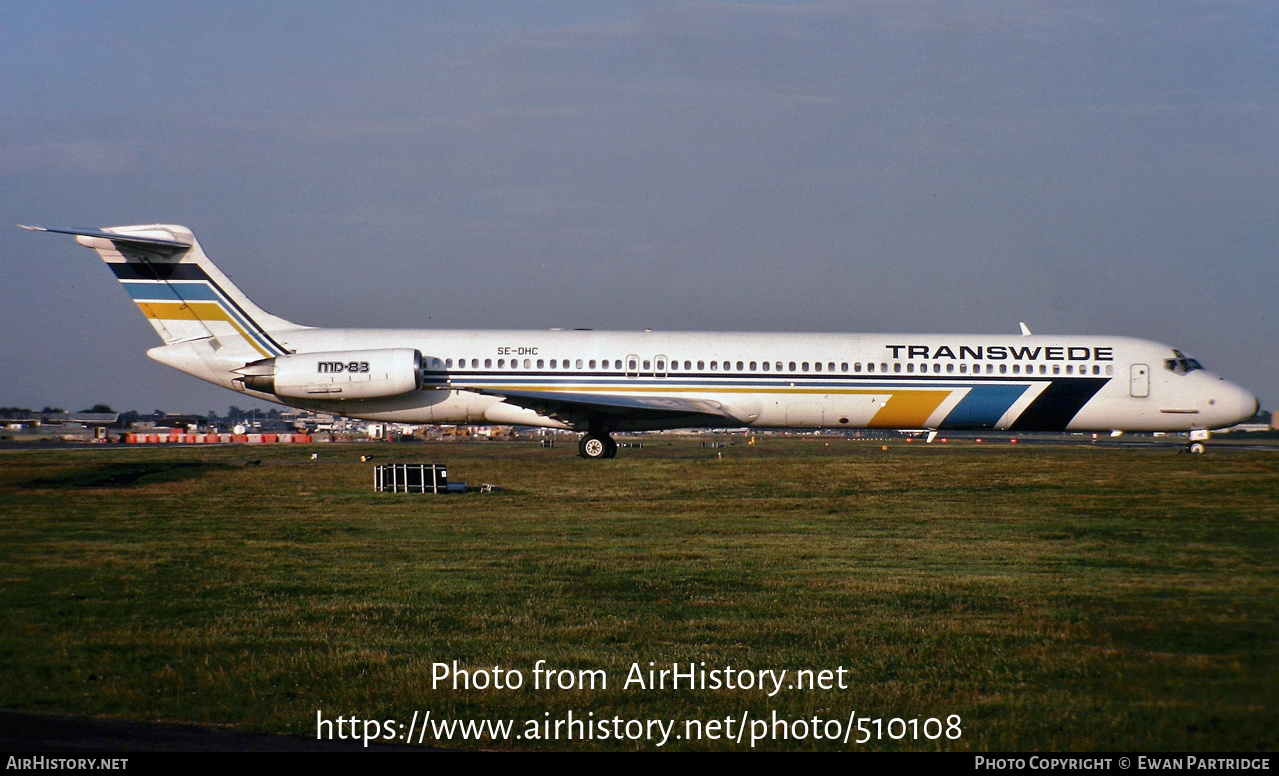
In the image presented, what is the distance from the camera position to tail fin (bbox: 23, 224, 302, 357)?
29.0 meters

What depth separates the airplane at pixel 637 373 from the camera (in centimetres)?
2903

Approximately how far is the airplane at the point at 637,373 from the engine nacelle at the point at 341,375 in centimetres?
4

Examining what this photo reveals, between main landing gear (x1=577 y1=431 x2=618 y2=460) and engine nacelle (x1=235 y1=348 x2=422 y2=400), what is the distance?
4632 millimetres

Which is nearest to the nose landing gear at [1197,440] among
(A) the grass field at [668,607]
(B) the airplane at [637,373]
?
(B) the airplane at [637,373]

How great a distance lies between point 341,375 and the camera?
1133 inches

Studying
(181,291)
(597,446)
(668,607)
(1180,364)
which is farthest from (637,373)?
(668,607)

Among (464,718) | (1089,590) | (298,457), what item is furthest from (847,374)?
(464,718)

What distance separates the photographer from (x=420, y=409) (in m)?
29.8

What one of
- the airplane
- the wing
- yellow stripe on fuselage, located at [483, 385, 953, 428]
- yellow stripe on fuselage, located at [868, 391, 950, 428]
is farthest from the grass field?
yellow stripe on fuselage, located at [868, 391, 950, 428]

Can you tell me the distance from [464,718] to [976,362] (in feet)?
84.2

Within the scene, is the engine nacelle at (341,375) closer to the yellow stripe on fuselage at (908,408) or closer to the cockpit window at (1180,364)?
the yellow stripe on fuselage at (908,408)

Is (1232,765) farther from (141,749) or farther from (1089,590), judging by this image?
(141,749)

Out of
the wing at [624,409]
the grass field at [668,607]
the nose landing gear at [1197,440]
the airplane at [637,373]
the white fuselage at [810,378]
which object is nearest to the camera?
the grass field at [668,607]

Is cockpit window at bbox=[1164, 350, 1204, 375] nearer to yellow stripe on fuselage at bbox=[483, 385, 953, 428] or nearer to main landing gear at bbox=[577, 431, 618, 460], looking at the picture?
yellow stripe on fuselage at bbox=[483, 385, 953, 428]
